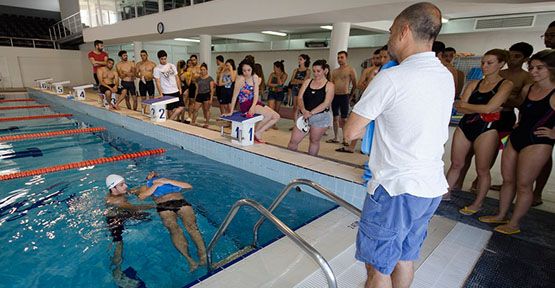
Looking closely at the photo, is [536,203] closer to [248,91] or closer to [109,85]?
[248,91]

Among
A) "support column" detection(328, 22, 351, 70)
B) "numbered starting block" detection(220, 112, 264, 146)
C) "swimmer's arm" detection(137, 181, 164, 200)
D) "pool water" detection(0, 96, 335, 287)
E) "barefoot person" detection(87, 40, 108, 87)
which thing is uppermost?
"support column" detection(328, 22, 351, 70)

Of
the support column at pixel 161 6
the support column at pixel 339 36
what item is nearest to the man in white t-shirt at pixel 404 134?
the support column at pixel 339 36

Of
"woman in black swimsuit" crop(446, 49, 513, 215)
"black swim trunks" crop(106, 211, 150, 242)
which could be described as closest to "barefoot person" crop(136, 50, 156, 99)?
"black swim trunks" crop(106, 211, 150, 242)

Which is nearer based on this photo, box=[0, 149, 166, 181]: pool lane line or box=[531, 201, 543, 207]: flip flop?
box=[531, 201, 543, 207]: flip flop

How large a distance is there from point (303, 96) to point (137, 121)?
4.39 m

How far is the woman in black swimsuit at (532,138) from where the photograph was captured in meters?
2.32

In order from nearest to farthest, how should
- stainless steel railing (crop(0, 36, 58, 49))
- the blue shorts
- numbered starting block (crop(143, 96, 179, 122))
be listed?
the blue shorts, numbered starting block (crop(143, 96, 179, 122)), stainless steel railing (crop(0, 36, 58, 49))

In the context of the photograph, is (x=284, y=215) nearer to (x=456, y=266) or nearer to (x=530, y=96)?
(x=456, y=266)

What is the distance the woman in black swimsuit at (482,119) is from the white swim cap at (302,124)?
1874 mm

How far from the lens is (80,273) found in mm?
2418

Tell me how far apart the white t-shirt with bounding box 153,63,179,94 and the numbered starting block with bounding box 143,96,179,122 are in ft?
1.26

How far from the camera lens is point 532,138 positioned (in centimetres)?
239

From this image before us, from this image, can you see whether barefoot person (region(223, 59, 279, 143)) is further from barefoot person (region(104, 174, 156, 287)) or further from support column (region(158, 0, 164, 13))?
support column (region(158, 0, 164, 13))

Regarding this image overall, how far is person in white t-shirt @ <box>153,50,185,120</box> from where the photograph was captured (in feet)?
22.0
